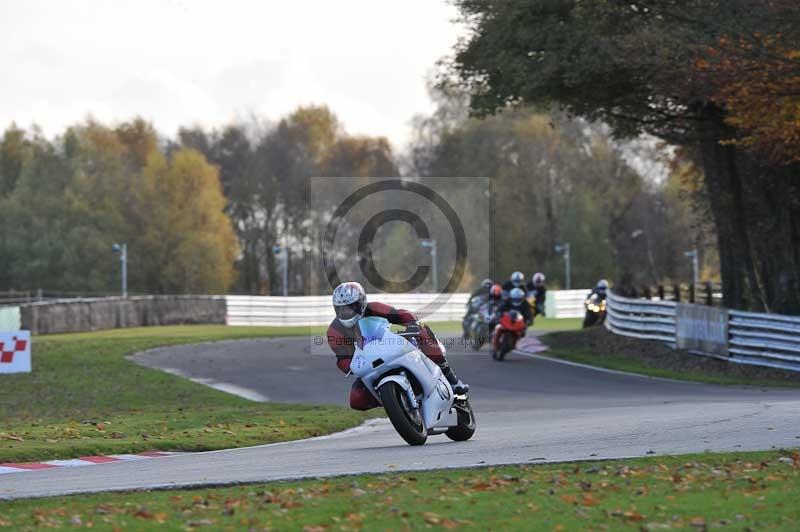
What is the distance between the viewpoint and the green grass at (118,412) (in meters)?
14.6

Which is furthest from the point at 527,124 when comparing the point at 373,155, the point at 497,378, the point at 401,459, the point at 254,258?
the point at 401,459

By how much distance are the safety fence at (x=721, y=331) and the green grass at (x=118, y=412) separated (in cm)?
1027

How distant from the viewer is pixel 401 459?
11367 millimetres

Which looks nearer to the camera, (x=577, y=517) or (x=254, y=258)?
(x=577, y=517)

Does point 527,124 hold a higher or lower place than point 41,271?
higher

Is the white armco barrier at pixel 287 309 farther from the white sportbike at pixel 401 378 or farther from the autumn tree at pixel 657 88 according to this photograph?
the white sportbike at pixel 401 378

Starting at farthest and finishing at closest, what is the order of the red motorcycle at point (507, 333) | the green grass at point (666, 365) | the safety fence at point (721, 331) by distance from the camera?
1. the red motorcycle at point (507, 333)
2. the safety fence at point (721, 331)
3. the green grass at point (666, 365)

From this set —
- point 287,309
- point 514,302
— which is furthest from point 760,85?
point 287,309

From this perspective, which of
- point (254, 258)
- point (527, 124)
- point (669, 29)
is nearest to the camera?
point (669, 29)

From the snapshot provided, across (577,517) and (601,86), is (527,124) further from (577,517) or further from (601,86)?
(577,517)

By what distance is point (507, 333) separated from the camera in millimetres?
29766

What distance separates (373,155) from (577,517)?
258 feet

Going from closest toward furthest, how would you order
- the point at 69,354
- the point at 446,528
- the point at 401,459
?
the point at 446,528, the point at 401,459, the point at 69,354

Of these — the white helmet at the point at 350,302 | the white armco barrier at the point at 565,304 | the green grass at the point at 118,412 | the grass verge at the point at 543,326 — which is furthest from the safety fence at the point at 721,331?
the white armco barrier at the point at 565,304
